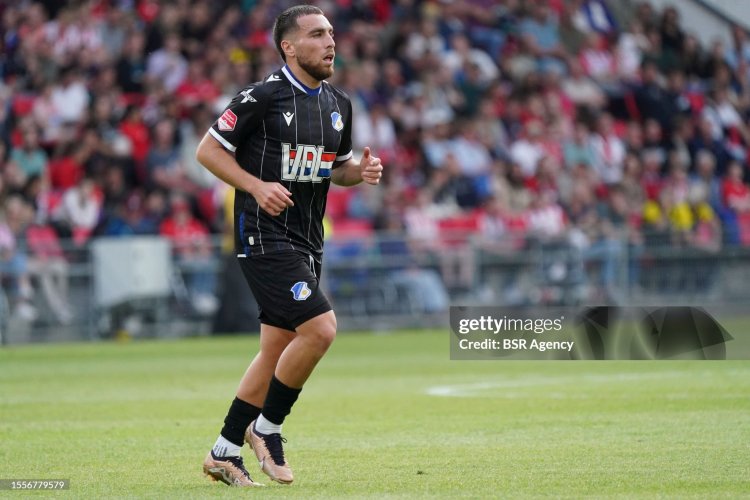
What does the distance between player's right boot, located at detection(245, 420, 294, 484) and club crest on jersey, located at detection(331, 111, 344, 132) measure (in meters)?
1.66

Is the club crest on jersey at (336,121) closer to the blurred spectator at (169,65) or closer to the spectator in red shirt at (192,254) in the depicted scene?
the spectator in red shirt at (192,254)

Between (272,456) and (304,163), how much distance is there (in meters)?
1.52

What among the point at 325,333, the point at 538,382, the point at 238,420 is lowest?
the point at 538,382

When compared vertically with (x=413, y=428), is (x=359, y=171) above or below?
above

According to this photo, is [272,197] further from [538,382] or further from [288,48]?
[538,382]

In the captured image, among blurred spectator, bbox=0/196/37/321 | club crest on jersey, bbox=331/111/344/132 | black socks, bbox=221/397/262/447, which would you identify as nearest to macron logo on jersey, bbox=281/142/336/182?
club crest on jersey, bbox=331/111/344/132

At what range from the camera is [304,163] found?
753 cm

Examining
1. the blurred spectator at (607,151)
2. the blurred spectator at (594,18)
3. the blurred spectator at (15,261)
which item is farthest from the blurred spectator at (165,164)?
the blurred spectator at (594,18)

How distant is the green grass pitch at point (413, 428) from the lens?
7086 millimetres

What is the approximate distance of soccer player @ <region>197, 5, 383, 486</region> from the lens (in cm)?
731

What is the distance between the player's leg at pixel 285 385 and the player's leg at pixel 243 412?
0.09 meters

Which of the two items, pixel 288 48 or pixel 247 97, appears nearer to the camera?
pixel 247 97

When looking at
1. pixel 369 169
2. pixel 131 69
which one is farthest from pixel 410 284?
pixel 369 169

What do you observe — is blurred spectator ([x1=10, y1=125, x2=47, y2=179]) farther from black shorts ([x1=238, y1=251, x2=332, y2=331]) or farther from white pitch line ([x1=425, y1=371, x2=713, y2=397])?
black shorts ([x1=238, y1=251, x2=332, y2=331])
